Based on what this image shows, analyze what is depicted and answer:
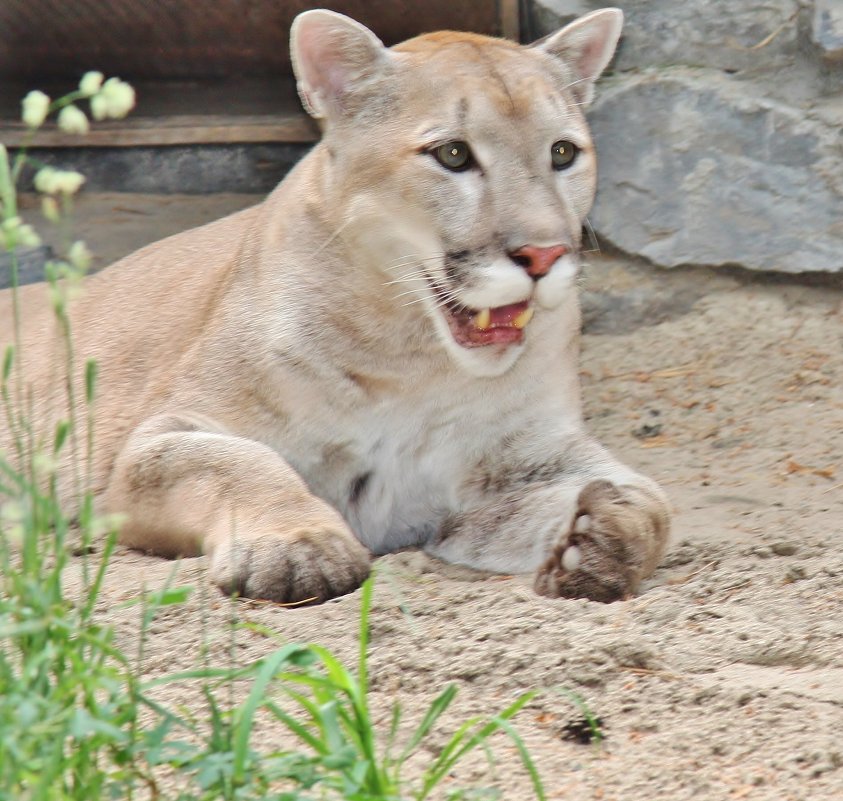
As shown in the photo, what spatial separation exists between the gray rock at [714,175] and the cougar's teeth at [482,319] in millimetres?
1746

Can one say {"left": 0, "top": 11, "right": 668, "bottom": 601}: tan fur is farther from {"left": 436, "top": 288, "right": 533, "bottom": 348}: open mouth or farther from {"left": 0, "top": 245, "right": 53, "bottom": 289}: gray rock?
{"left": 0, "top": 245, "right": 53, "bottom": 289}: gray rock

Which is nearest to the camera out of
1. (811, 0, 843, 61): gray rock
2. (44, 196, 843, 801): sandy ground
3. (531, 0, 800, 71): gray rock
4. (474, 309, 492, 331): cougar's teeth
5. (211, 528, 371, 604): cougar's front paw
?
(44, 196, 843, 801): sandy ground

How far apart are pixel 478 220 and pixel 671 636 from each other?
0.94 meters

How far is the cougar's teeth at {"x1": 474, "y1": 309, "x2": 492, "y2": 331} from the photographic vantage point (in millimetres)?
2986

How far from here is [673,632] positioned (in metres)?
2.53

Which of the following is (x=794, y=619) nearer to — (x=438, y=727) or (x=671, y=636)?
(x=671, y=636)

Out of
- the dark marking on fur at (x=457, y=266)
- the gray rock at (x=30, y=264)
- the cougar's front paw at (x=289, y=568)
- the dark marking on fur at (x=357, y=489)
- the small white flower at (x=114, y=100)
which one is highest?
the small white flower at (x=114, y=100)

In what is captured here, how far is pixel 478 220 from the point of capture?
2.92 m

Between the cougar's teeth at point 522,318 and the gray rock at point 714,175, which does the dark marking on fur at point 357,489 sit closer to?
the cougar's teeth at point 522,318

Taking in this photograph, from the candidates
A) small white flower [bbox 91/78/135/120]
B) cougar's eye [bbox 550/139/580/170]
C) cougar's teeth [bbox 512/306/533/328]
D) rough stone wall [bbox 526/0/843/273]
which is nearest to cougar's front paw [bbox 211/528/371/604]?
cougar's teeth [bbox 512/306/533/328]

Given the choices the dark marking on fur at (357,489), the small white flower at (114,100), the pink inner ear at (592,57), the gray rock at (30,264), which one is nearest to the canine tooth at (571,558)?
the dark marking on fur at (357,489)

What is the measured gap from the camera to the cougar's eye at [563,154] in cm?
316

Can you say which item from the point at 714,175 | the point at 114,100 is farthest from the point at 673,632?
the point at 714,175

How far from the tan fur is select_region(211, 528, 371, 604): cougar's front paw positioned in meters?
0.02
